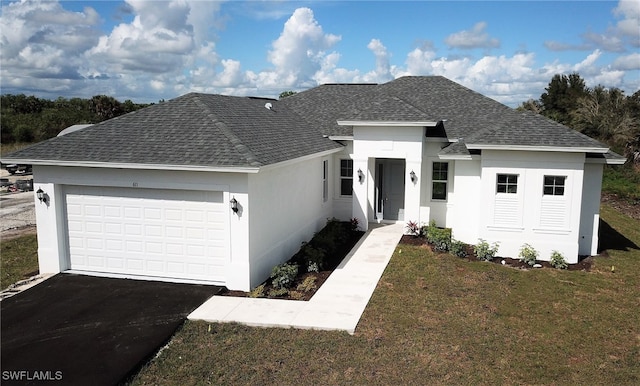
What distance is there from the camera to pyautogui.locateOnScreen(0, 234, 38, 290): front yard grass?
12.3 metres

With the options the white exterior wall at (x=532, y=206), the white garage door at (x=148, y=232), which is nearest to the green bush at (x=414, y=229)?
the white exterior wall at (x=532, y=206)

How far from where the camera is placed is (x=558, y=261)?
13.6 m

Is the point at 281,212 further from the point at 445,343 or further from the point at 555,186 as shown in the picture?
the point at 555,186

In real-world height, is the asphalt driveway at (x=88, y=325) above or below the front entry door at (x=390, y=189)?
below

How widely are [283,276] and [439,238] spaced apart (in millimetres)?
6129

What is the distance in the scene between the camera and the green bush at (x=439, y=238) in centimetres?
1494

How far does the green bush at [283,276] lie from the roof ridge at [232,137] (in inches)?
109

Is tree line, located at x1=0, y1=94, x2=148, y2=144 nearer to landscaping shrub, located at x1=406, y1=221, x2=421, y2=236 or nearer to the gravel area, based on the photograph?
the gravel area

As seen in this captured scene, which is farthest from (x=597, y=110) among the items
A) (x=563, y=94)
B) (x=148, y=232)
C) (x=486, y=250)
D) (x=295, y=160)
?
(x=148, y=232)

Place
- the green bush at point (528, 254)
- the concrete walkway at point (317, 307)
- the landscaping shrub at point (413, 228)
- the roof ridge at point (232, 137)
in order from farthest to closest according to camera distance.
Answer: the landscaping shrub at point (413, 228), the green bush at point (528, 254), the roof ridge at point (232, 137), the concrete walkway at point (317, 307)

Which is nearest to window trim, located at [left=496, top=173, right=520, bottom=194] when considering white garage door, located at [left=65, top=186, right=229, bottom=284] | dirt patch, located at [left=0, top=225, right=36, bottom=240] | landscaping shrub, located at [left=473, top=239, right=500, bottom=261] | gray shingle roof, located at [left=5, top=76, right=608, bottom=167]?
gray shingle roof, located at [left=5, top=76, right=608, bottom=167]

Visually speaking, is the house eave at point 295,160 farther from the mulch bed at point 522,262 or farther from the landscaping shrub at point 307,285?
the mulch bed at point 522,262

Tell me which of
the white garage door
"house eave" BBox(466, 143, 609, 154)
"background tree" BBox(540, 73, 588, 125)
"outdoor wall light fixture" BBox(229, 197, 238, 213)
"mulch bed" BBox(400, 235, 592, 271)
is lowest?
"mulch bed" BBox(400, 235, 592, 271)

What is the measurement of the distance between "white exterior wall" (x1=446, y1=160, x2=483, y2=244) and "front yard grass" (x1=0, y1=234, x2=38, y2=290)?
1272cm
